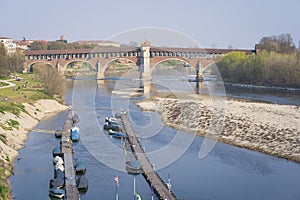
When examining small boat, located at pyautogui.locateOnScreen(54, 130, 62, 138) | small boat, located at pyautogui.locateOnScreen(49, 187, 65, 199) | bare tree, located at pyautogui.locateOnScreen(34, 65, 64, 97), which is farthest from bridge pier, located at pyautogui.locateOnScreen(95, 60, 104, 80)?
small boat, located at pyautogui.locateOnScreen(49, 187, 65, 199)

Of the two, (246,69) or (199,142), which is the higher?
(246,69)

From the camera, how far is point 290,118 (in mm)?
43250

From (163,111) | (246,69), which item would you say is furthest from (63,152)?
(246,69)

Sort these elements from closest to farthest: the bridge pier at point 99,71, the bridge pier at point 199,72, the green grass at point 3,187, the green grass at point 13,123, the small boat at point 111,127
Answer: the green grass at point 3,187 → the green grass at point 13,123 → the small boat at point 111,127 → the bridge pier at point 199,72 → the bridge pier at point 99,71

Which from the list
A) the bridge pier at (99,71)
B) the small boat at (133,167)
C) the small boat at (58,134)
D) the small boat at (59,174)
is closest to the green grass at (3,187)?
the small boat at (59,174)

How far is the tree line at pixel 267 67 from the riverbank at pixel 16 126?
42.8m

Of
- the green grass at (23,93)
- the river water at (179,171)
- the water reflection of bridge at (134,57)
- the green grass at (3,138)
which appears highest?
the water reflection of bridge at (134,57)

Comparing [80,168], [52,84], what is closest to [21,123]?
[80,168]

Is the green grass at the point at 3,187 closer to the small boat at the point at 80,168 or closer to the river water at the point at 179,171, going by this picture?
the river water at the point at 179,171

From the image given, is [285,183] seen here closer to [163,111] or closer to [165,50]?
[163,111]

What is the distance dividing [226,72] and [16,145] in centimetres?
6920

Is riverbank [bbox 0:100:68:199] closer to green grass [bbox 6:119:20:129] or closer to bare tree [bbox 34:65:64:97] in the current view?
green grass [bbox 6:119:20:129]

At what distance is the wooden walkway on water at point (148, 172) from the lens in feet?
74.5

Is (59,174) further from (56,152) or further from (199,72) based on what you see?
(199,72)
